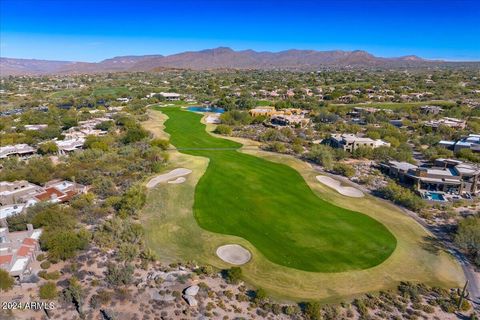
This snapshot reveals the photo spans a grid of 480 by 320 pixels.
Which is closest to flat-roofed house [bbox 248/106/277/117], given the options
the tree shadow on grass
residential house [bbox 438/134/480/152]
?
residential house [bbox 438/134/480/152]

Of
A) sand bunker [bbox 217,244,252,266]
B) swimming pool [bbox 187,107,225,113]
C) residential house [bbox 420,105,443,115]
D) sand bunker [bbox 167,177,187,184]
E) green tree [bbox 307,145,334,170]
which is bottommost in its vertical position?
sand bunker [bbox 217,244,252,266]

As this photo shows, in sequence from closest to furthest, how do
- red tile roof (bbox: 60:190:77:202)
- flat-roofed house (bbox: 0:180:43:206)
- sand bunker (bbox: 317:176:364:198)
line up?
flat-roofed house (bbox: 0:180:43:206), red tile roof (bbox: 60:190:77:202), sand bunker (bbox: 317:176:364:198)

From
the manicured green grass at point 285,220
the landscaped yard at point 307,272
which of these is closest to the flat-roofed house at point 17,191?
the landscaped yard at point 307,272

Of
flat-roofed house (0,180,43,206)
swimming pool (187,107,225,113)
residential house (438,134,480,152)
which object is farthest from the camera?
swimming pool (187,107,225,113)

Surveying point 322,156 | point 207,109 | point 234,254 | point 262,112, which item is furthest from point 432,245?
point 207,109

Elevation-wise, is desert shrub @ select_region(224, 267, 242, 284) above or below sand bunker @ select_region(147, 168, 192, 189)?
below

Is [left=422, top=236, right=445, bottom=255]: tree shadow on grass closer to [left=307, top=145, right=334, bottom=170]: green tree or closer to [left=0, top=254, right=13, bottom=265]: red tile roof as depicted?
[left=307, top=145, right=334, bottom=170]: green tree

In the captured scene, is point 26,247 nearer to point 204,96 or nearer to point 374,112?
point 374,112
